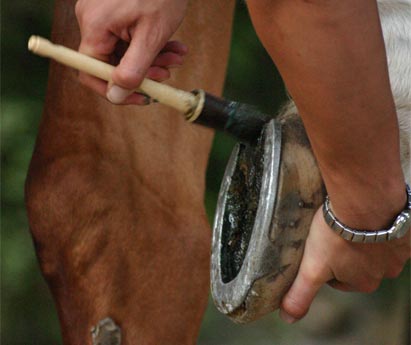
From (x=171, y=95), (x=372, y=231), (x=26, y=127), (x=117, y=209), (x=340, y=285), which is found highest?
(x=171, y=95)

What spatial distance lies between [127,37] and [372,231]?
35cm

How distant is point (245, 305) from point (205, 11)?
1.90 feet

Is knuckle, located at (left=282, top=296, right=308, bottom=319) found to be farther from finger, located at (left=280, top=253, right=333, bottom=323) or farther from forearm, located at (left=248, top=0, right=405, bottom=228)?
forearm, located at (left=248, top=0, right=405, bottom=228)

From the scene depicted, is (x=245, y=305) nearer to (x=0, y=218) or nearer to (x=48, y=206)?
(x=48, y=206)

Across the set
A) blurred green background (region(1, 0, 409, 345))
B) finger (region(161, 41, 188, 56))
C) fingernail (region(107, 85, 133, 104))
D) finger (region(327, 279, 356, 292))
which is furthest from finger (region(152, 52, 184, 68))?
blurred green background (region(1, 0, 409, 345))

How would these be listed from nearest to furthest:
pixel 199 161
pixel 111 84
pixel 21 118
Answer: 1. pixel 111 84
2. pixel 199 161
3. pixel 21 118

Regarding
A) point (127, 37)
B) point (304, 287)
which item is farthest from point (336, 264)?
point (127, 37)

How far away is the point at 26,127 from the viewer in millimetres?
2014

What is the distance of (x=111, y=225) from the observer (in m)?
1.58

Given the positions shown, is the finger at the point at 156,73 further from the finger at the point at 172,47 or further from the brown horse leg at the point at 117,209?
the brown horse leg at the point at 117,209

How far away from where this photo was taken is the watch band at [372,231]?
1.20 m

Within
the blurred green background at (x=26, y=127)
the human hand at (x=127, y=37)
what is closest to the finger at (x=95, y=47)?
the human hand at (x=127, y=37)

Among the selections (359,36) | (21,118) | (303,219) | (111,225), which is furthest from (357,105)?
(21,118)

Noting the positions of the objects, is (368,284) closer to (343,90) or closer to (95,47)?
(343,90)
